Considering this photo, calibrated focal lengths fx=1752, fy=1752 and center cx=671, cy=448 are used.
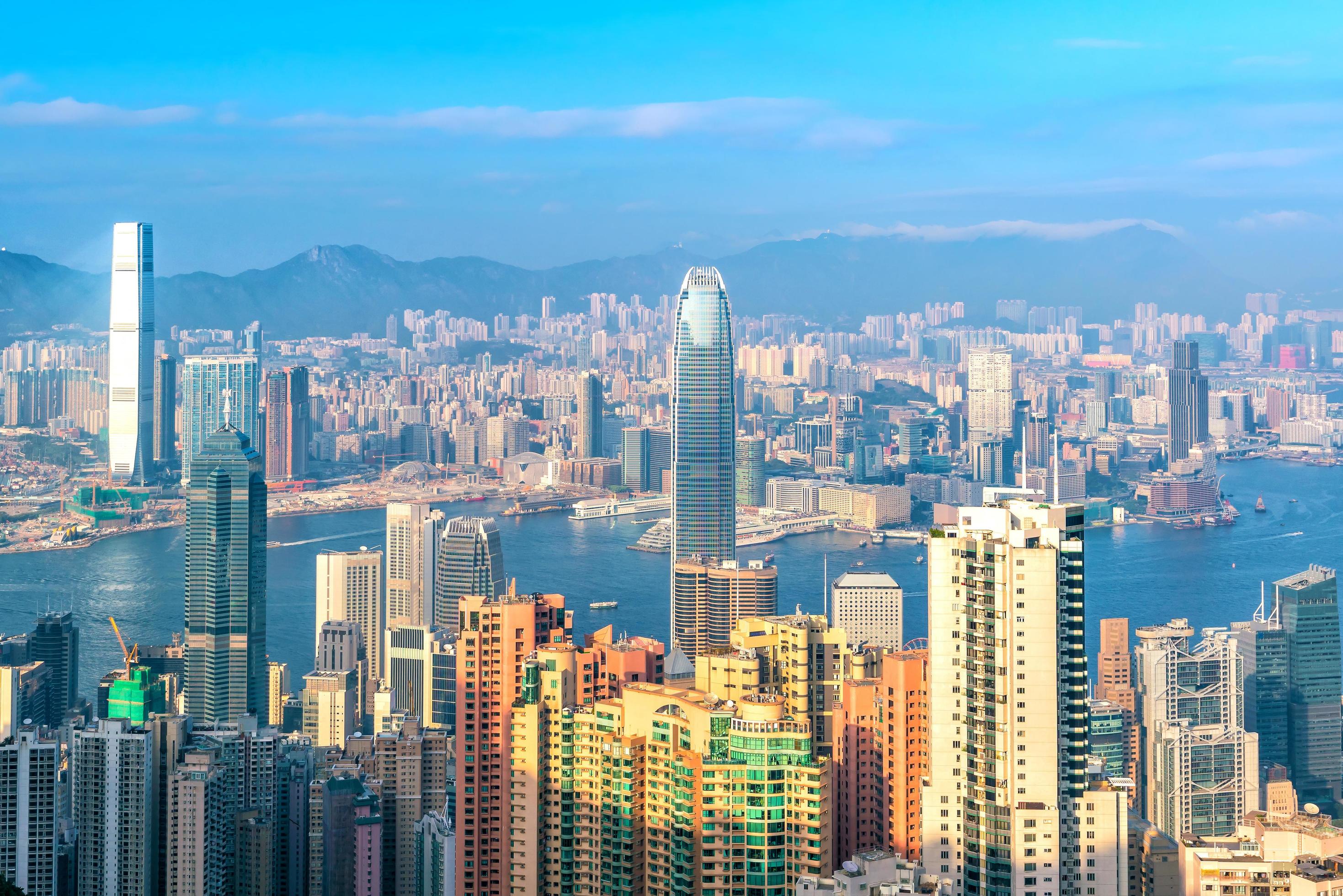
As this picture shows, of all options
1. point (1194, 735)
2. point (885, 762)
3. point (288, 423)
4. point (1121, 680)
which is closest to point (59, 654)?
point (1121, 680)

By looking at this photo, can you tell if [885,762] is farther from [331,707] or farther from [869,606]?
[869,606]

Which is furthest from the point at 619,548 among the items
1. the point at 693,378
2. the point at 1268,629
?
the point at 1268,629

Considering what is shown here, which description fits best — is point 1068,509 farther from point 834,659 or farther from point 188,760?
point 188,760

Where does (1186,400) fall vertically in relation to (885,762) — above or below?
above

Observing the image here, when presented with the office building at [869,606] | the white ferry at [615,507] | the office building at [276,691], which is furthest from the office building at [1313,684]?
the white ferry at [615,507]

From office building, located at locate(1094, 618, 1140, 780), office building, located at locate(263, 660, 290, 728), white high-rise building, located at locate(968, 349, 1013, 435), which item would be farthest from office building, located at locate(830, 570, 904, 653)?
white high-rise building, located at locate(968, 349, 1013, 435)

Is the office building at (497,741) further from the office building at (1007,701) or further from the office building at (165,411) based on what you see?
the office building at (165,411)

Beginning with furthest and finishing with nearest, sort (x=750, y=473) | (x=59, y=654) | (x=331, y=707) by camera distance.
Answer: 1. (x=750, y=473)
2. (x=59, y=654)
3. (x=331, y=707)
